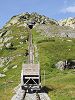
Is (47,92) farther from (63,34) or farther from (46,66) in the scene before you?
(63,34)

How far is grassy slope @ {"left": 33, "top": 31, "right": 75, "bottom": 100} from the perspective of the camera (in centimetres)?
5951

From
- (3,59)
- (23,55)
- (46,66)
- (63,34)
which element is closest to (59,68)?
(46,66)

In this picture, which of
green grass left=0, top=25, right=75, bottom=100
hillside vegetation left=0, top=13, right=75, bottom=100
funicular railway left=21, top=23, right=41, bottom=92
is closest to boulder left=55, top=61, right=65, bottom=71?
hillside vegetation left=0, top=13, right=75, bottom=100

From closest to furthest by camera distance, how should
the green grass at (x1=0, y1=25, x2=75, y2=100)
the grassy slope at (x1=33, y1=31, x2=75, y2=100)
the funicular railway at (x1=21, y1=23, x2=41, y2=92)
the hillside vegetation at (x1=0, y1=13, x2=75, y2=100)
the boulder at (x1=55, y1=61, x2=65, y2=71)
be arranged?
the grassy slope at (x1=33, y1=31, x2=75, y2=100), the green grass at (x1=0, y1=25, x2=75, y2=100), the funicular railway at (x1=21, y1=23, x2=41, y2=92), the hillside vegetation at (x1=0, y1=13, x2=75, y2=100), the boulder at (x1=55, y1=61, x2=65, y2=71)

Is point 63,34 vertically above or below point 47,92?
above

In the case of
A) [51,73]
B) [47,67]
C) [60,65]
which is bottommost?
[51,73]

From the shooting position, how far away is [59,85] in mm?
71312

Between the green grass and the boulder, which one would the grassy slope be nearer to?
the green grass

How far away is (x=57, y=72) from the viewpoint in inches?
3944

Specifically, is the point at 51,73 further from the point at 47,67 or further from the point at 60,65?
the point at 60,65

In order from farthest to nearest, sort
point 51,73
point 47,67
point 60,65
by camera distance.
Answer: point 60,65 → point 47,67 → point 51,73

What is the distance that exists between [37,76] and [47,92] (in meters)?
3.56

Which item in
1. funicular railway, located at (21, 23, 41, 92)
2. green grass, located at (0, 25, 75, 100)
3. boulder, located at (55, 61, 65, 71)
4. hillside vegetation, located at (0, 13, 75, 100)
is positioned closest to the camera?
green grass, located at (0, 25, 75, 100)

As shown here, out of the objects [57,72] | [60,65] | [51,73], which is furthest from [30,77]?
[60,65]
